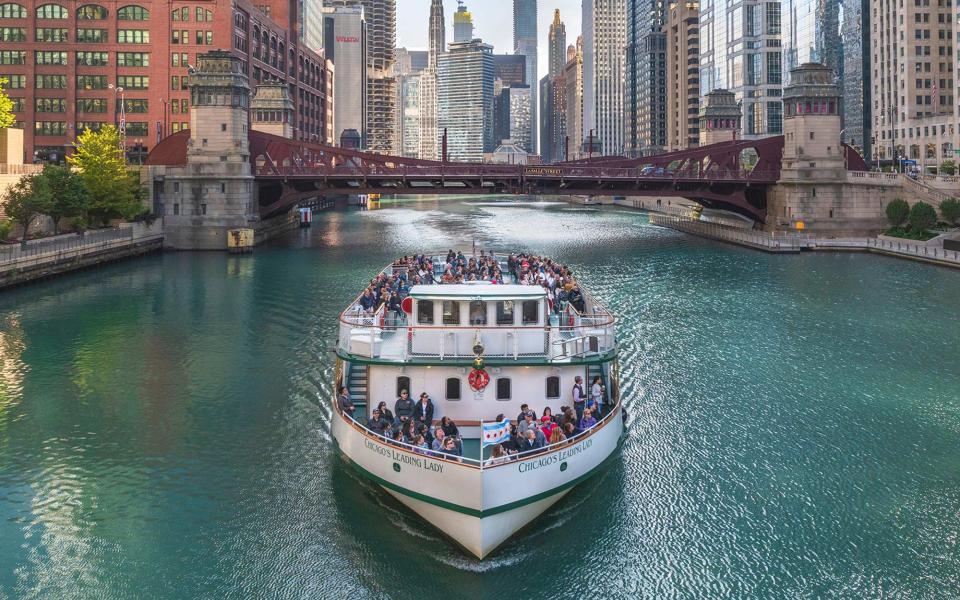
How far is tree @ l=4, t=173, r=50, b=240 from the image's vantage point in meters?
67.4

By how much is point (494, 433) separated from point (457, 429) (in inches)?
115

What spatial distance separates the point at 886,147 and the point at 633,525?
160855mm

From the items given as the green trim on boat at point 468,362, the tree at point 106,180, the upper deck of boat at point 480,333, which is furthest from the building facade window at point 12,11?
the green trim on boat at point 468,362

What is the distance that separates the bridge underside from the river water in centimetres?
4525

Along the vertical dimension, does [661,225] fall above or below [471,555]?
above

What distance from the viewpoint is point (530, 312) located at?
25766mm

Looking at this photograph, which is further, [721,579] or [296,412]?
[296,412]

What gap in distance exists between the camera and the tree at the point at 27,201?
67438mm

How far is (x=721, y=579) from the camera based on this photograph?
1969 cm

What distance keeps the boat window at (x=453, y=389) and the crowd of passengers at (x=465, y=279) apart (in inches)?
254

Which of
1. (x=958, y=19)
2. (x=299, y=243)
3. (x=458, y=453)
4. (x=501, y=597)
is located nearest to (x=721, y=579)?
(x=501, y=597)

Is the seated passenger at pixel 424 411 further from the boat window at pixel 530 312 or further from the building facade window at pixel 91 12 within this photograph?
→ the building facade window at pixel 91 12

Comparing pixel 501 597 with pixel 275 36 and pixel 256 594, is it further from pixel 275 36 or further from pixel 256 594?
pixel 275 36

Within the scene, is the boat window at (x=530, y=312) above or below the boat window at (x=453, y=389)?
above
